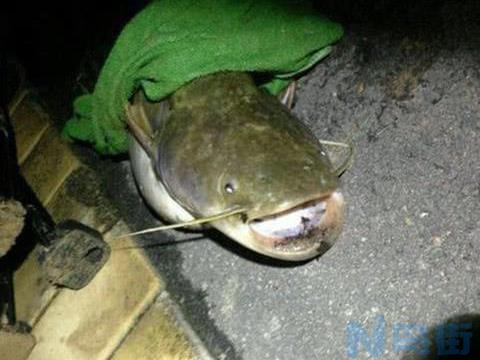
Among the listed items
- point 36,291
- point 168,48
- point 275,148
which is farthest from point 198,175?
point 36,291

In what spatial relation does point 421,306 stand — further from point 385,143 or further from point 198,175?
point 198,175

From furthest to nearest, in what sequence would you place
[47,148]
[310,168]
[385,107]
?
[47,148] < [385,107] < [310,168]

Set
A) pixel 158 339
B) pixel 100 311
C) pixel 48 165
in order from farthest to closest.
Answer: pixel 48 165 → pixel 100 311 → pixel 158 339

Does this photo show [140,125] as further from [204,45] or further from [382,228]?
[382,228]

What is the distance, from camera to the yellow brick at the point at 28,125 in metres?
2.14

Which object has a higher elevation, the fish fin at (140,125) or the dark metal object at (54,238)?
the fish fin at (140,125)

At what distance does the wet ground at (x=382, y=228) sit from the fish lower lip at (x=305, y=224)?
30 centimetres

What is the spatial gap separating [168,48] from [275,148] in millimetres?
465

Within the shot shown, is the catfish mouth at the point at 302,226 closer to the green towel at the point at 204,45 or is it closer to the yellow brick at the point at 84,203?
the green towel at the point at 204,45

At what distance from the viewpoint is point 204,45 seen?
57.4 inches

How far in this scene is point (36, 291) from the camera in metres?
1.87

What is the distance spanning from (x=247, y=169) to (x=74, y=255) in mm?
733
